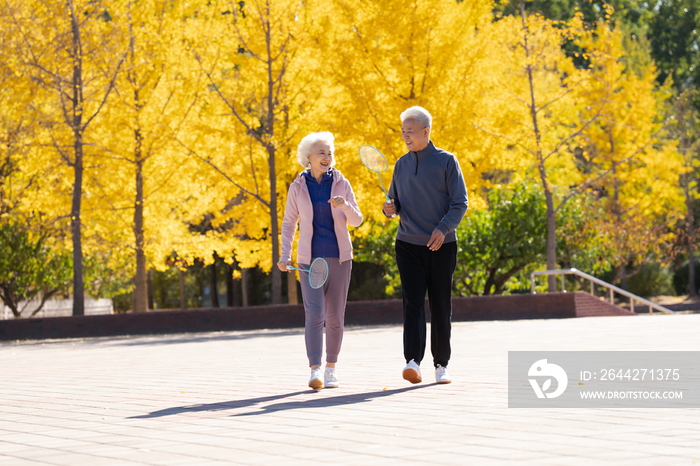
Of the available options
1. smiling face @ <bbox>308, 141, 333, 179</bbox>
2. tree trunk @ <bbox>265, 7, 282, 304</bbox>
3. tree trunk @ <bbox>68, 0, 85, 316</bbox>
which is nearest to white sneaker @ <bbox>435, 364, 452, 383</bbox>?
smiling face @ <bbox>308, 141, 333, 179</bbox>

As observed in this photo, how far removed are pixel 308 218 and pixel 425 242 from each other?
94 centimetres

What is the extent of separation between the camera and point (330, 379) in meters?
6.68

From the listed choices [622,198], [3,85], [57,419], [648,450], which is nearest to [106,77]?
[3,85]

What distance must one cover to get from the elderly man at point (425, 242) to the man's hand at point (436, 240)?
0.19 metres

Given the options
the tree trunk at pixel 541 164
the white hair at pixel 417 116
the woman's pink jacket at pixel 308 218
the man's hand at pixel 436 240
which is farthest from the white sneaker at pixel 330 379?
the tree trunk at pixel 541 164

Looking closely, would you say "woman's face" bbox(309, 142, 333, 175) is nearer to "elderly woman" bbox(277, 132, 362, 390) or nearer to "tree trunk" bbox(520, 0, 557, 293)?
"elderly woman" bbox(277, 132, 362, 390)

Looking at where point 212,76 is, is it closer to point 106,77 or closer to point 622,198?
point 106,77

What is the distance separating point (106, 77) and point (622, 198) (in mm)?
19709

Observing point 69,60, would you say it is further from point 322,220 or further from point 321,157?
point 322,220

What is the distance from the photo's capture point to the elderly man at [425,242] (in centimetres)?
662

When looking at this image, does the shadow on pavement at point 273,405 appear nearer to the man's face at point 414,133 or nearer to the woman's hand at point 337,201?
the woman's hand at point 337,201

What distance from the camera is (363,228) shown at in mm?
18969

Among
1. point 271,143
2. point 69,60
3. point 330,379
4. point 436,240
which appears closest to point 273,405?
point 330,379

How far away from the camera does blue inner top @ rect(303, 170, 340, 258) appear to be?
664 centimetres
